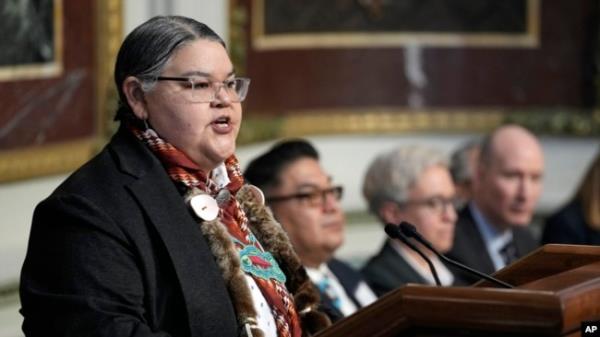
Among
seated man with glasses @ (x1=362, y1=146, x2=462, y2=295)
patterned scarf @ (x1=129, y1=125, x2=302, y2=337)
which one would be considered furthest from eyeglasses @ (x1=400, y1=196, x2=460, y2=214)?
patterned scarf @ (x1=129, y1=125, x2=302, y2=337)

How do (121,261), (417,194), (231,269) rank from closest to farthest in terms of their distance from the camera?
(121,261) < (231,269) < (417,194)

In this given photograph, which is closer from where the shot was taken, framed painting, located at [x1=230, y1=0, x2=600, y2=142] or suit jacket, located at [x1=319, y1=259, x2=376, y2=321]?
suit jacket, located at [x1=319, y1=259, x2=376, y2=321]

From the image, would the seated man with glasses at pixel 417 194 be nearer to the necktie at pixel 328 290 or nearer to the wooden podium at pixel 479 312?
the necktie at pixel 328 290

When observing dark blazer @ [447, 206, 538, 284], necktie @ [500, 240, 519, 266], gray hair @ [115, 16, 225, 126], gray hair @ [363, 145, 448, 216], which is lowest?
necktie @ [500, 240, 519, 266]

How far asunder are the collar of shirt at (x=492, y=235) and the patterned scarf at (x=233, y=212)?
3.01 meters

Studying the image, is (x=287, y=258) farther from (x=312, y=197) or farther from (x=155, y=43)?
(x=312, y=197)

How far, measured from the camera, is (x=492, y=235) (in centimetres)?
619

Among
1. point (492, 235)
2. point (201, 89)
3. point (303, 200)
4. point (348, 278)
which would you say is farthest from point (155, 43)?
point (492, 235)

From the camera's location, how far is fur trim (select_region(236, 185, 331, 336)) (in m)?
3.27

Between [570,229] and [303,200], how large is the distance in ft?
6.06

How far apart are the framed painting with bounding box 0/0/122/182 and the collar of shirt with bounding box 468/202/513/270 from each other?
1593 millimetres

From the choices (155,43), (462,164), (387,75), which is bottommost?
(462,164)

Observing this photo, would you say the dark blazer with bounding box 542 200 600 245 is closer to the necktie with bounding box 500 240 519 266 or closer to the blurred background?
the necktie with bounding box 500 240 519 266

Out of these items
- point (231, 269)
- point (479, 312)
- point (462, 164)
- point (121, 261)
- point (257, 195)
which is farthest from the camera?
point (462, 164)
